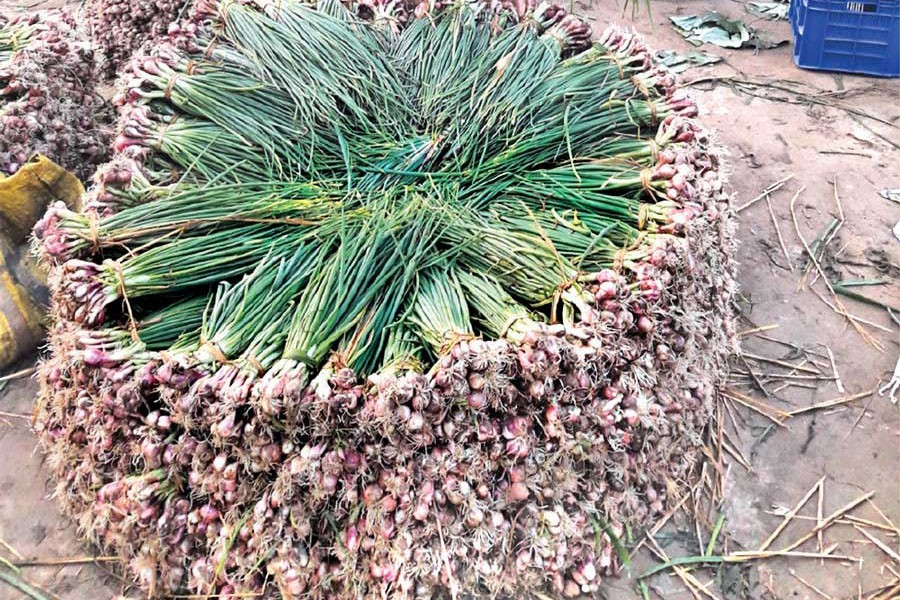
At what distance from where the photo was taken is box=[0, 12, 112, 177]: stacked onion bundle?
2.86 meters

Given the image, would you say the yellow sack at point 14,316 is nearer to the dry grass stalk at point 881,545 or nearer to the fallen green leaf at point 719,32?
the dry grass stalk at point 881,545

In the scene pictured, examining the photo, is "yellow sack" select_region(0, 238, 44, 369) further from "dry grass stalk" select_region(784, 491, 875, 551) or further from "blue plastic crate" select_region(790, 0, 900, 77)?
"blue plastic crate" select_region(790, 0, 900, 77)

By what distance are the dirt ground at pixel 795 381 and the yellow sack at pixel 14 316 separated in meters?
0.15

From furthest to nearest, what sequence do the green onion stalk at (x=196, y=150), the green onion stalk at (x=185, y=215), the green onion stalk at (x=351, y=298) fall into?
the green onion stalk at (x=196, y=150), the green onion stalk at (x=185, y=215), the green onion stalk at (x=351, y=298)

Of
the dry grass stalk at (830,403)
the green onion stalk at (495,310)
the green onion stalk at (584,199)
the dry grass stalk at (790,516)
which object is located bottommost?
the dry grass stalk at (790,516)

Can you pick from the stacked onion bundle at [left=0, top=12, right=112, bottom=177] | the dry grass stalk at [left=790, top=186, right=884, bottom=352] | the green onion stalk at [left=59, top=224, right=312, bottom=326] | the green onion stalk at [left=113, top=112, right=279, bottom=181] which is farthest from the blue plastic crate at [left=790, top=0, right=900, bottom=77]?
the stacked onion bundle at [left=0, top=12, right=112, bottom=177]

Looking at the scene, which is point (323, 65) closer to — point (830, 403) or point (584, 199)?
point (584, 199)

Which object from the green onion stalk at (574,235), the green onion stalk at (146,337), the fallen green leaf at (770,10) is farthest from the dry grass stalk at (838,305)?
the fallen green leaf at (770,10)

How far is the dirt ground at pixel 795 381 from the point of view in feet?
6.92

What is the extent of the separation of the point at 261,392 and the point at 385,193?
0.89 m

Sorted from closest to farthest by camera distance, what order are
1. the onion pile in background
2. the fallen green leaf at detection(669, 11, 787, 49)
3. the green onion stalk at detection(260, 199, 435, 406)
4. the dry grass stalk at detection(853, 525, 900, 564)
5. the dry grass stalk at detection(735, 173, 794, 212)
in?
the green onion stalk at detection(260, 199, 435, 406) < the dry grass stalk at detection(853, 525, 900, 564) < the dry grass stalk at detection(735, 173, 794, 212) < the onion pile in background < the fallen green leaf at detection(669, 11, 787, 49)

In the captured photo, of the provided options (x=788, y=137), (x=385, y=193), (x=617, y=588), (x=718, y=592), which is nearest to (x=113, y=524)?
(x=385, y=193)

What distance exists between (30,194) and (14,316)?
450 millimetres

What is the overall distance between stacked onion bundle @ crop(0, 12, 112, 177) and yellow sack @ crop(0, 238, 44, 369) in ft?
1.50
